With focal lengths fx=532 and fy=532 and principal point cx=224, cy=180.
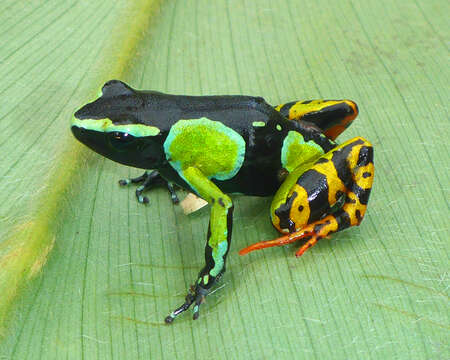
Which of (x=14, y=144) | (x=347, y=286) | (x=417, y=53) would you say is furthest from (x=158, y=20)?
(x=347, y=286)

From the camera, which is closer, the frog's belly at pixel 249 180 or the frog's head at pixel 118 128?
the frog's head at pixel 118 128

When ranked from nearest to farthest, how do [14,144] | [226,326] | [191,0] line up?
[226,326] → [14,144] → [191,0]

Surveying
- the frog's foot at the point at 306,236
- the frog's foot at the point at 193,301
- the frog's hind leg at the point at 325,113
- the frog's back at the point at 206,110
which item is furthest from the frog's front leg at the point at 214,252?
the frog's hind leg at the point at 325,113

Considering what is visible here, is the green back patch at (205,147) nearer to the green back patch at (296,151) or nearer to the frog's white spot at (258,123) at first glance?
the frog's white spot at (258,123)

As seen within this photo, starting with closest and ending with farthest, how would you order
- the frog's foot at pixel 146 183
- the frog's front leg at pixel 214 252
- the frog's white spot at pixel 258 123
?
the frog's front leg at pixel 214 252, the frog's white spot at pixel 258 123, the frog's foot at pixel 146 183

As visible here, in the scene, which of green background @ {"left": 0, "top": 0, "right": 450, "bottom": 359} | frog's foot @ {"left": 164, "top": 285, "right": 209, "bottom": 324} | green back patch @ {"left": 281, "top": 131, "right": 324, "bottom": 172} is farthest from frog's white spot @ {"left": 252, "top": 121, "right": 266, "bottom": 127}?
frog's foot @ {"left": 164, "top": 285, "right": 209, "bottom": 324}

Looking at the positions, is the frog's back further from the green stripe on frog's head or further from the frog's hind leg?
the frog's hind leg

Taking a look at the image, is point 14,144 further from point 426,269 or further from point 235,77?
point 426,269
